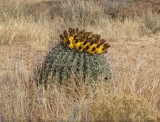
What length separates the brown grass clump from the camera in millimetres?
4762

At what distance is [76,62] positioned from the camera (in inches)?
237

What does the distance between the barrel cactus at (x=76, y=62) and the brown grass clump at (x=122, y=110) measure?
108 cm

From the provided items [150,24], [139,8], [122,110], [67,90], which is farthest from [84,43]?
[139,8]

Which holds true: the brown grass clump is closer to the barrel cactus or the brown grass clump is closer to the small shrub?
the barrel cactus

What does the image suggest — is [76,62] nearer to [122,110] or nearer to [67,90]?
[67,90]

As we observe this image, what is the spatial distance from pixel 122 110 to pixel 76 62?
4.64 ft

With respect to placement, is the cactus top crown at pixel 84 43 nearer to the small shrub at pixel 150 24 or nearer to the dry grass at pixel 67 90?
the dry grass at pixel 67 90

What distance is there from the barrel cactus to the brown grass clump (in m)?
1.08

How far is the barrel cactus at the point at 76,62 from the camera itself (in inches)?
237

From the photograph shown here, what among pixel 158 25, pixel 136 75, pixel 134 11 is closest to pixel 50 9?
pixel 134 11

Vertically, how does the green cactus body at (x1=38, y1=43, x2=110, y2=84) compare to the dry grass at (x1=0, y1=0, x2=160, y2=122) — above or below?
above

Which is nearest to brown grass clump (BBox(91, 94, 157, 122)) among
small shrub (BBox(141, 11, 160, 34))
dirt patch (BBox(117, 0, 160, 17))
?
small shrub (BBox(141, 11, 160, 34))

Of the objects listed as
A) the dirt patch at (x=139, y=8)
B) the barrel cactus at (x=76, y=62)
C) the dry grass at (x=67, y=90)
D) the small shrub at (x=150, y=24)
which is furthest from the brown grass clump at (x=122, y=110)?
the dirt patch at (x=139, y=8)

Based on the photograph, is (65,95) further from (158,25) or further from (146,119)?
(158,25)
